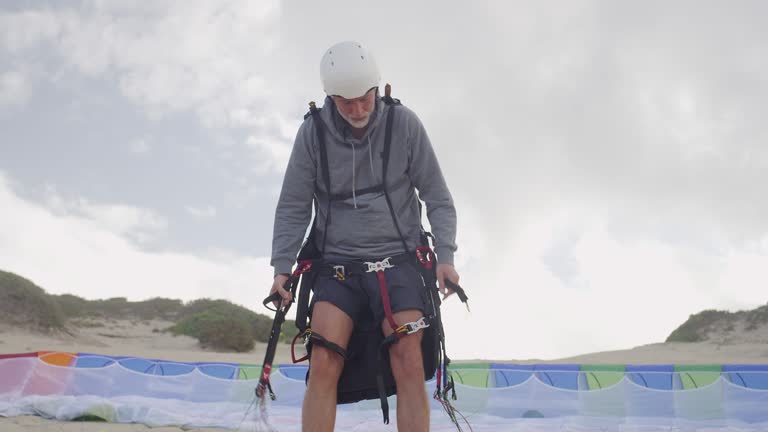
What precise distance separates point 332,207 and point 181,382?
12.0 ft

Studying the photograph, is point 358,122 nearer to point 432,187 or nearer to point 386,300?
point 432,187

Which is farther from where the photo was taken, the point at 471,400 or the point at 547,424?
the point at 471,400

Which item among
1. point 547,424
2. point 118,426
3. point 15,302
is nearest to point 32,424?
point 118,426

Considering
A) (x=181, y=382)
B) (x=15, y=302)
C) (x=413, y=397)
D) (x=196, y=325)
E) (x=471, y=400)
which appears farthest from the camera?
(x=196, y=325)

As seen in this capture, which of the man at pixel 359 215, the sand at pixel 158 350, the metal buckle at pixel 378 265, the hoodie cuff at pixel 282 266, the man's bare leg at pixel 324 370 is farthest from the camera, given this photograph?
the sand at pixel 158 350

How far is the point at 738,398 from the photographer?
4926 mm

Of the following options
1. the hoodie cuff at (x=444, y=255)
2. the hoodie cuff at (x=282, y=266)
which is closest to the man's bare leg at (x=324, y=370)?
the hoodie cuff at (x=282, y=266)

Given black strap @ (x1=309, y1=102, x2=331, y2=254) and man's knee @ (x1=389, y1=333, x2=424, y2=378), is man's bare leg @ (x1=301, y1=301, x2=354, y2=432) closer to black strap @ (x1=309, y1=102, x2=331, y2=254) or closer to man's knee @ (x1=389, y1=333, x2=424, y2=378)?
man's knee @ (x1=389, y1=333, x2=424, y2=378)

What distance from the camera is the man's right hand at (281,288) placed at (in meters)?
2.95

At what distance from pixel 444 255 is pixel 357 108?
0.75 meters

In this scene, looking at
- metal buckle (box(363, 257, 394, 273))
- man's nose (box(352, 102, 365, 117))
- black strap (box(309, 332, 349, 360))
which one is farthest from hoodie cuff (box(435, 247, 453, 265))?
man's nose (box(352, 102, 365, 117))

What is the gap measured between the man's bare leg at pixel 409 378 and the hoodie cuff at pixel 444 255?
28 centimetres

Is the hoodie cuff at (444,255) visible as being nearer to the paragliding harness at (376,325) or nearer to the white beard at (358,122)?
the paragliding harness at (376,325)

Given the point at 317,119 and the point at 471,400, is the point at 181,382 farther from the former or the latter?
the point at 317,119
